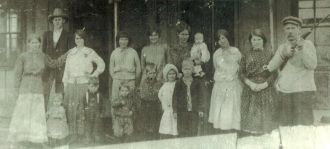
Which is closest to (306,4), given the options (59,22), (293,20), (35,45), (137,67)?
(293,20)

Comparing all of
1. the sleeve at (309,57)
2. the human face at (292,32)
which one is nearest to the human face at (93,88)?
the human face at (292,32)

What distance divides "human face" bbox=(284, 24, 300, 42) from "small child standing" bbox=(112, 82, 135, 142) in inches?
93.4

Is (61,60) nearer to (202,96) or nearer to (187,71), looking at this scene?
(187,71)

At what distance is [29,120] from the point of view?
636 centimetres

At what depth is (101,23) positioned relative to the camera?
6.71m

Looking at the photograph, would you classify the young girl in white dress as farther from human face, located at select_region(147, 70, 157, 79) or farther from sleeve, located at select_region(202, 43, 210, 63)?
sleeve, located at select_region(202, 43, 210, 63)

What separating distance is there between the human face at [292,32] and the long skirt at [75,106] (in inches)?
117

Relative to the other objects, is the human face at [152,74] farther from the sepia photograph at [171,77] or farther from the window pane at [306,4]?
the window pane at [306,4]

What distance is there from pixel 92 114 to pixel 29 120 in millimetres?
939

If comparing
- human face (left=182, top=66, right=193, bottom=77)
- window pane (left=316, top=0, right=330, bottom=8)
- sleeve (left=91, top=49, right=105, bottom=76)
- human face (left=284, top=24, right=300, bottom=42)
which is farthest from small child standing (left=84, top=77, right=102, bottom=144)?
window pane (left=316, top=0, right=330, bottom=8)

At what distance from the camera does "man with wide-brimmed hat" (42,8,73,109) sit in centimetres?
635

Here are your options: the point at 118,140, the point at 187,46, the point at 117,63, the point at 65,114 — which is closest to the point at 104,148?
the point at 118,140

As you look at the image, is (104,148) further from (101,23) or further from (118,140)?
(101,23)

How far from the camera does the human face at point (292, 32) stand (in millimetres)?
5953
